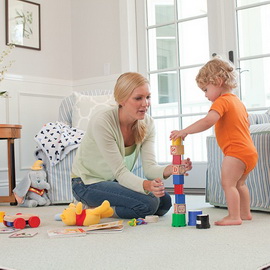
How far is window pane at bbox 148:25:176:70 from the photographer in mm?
4254

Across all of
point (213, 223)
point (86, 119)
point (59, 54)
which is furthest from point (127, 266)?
point (59, 54)

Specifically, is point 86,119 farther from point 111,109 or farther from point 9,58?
point 111,109

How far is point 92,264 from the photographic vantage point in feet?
4.57

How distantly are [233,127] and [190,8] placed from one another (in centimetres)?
226

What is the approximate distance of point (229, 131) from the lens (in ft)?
7.08

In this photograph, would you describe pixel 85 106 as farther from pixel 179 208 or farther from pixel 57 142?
pixel 179 208

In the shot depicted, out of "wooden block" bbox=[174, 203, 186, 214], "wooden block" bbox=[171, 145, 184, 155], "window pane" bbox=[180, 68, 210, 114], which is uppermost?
"window pane" bbox=[180, 68, 210, 114]

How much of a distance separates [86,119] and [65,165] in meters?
0.55

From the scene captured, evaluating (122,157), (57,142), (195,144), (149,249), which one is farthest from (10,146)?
(149,249)

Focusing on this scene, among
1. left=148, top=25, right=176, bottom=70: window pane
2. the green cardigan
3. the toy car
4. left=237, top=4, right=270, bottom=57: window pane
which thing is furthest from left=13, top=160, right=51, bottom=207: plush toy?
left=237, top=4, right=270, bottom=57: window pane

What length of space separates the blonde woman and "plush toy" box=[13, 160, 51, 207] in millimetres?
1454

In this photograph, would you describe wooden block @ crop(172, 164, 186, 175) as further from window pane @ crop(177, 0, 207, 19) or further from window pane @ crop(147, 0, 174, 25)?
window pane @ crop(147, 0, 174, 25)

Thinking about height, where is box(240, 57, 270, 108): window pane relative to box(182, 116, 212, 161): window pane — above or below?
above

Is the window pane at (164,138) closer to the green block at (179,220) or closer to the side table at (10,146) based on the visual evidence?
the side table at (10,146)
